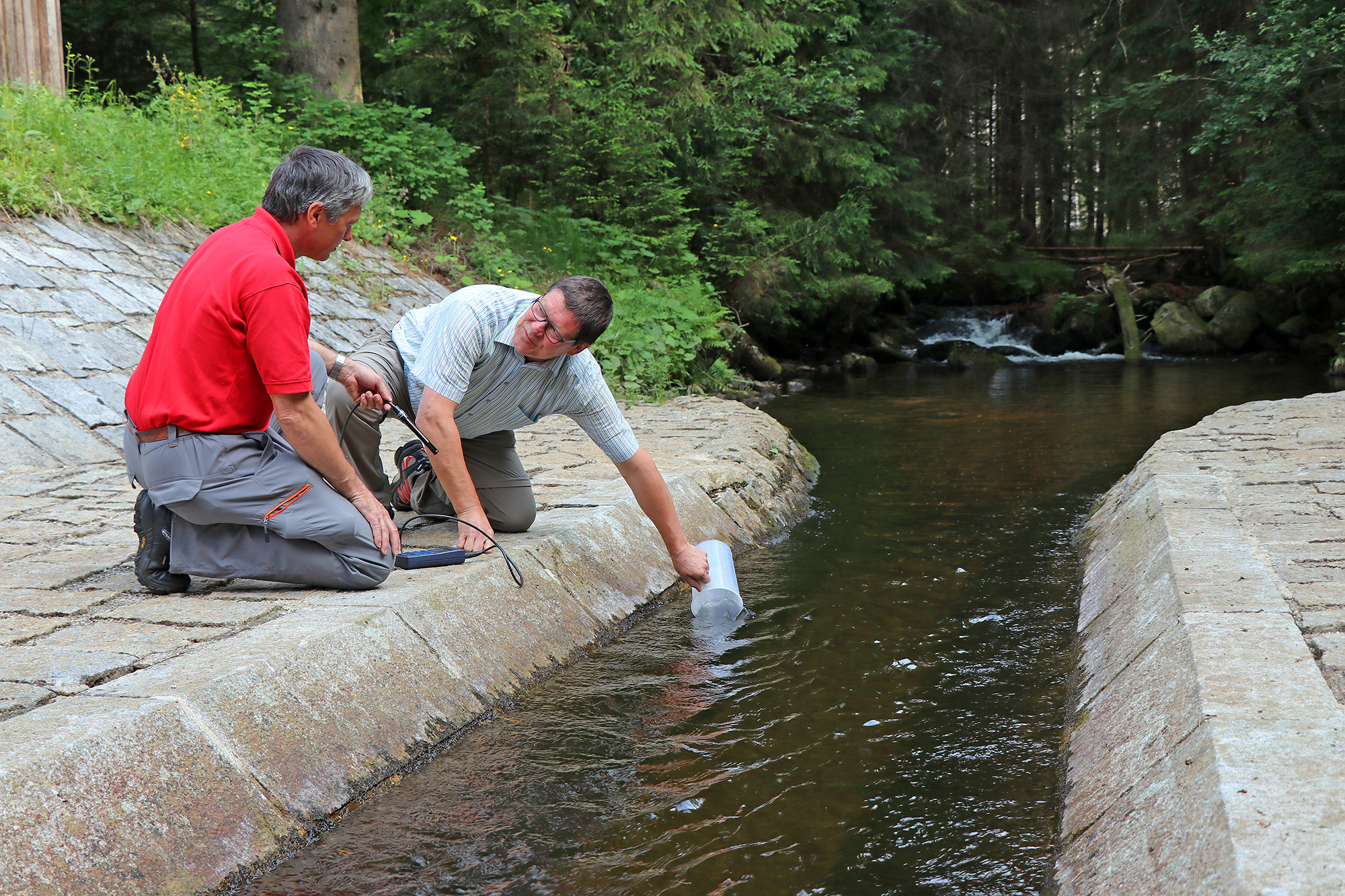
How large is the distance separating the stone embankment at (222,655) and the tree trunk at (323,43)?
719cm

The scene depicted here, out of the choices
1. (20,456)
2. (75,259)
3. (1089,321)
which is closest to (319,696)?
(20,456)

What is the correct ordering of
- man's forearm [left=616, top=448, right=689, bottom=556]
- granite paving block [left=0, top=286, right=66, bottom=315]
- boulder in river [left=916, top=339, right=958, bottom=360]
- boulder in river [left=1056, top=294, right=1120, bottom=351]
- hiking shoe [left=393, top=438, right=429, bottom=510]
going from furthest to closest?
boulder in river [left=1056, top=294, right=1120, bottom=351] → boulder in river [left=916, top=339, right=958, bottom=360] → granite paving block [left=0, top=286, right=66, bottom=315] → hiking shoe [left=393, top=438, right=429, bottom=510] → man's forearm [left=616, top=448, right=689, bottom=556]

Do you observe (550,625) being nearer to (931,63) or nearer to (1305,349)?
(1305,349)

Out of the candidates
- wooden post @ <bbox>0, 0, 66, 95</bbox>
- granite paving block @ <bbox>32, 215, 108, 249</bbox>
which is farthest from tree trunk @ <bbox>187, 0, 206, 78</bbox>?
granite paving block @ <bbox>32, 215, 108, 249</bbox>

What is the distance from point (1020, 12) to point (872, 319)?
9721mm

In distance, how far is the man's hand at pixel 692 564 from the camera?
4.23 metres

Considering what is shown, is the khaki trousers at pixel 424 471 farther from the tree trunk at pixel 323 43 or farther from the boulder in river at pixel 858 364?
the boulder in river at pixel 858 364

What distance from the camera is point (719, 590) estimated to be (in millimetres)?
4469

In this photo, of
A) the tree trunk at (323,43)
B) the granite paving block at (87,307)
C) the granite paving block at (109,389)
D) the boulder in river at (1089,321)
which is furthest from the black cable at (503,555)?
the boulder in river at (1089,321)

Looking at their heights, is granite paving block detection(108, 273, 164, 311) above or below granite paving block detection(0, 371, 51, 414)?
above

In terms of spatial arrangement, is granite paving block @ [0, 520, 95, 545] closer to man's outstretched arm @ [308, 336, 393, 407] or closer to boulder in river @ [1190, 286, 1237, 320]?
man's outstretched arm @ [308, 336, 393, 407]

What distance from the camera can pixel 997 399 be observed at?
44.5 ft

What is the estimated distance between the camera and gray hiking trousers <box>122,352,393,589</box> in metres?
3.31

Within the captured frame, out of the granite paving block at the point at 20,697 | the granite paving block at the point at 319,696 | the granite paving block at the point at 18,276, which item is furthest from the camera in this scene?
the granite paving block at the point at 18,276
